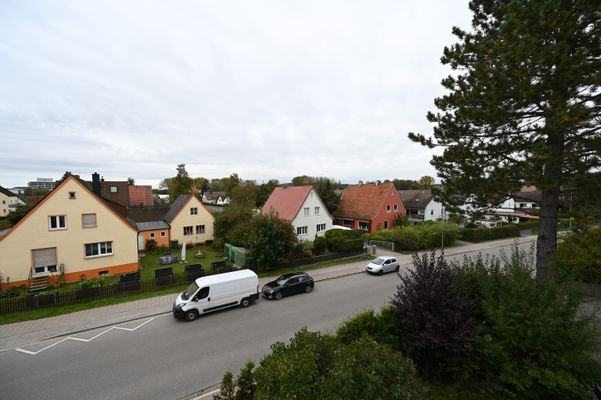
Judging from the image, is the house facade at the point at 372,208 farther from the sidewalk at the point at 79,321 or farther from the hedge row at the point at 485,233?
the sidewalk at the point at 79,321

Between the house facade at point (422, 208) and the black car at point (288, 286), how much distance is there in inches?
1101

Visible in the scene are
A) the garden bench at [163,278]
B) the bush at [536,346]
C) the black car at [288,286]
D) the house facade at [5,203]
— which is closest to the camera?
the bush at [536,346]

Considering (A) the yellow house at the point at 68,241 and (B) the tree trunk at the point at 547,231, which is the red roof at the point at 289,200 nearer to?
(A) the yellow house at the point at 68,241

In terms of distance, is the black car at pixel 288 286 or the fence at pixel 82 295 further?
the black car at pixel 288 286

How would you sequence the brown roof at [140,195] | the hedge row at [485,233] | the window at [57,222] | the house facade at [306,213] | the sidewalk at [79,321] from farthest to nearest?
the brown roof at [140,195] → the hedge row at [485,233] → the house facade at [306,213] → the window at [57,222] → the sidewalk at [79,321]

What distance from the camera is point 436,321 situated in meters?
6.96

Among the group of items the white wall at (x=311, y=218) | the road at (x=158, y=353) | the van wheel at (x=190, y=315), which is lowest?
the road at (x=158, y=353)

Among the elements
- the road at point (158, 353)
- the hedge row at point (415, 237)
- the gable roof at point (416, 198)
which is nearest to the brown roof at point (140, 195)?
the road at point (158, 353)

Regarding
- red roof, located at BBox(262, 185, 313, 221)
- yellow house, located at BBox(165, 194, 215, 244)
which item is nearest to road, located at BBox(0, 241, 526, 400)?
red roof, located at BBox(262, 185, 313, 221)

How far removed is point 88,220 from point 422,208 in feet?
134

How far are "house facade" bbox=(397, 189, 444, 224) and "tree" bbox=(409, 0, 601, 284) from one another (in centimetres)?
3082

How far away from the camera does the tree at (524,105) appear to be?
23.1 ft

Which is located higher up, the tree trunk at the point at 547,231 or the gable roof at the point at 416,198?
the gable roof at the point at 416,198

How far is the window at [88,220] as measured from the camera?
1954 cm
